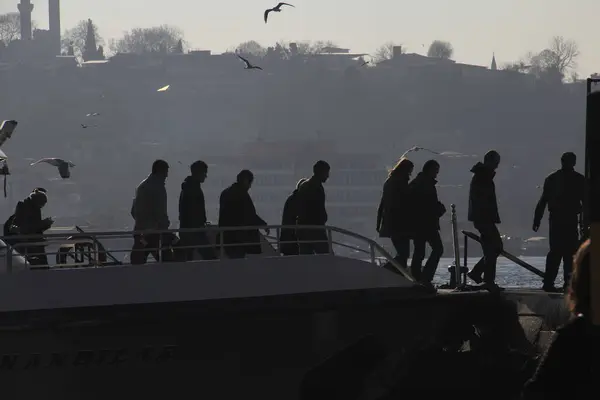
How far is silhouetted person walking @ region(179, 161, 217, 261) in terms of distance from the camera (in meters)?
11.1

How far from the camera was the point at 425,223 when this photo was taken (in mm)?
11898

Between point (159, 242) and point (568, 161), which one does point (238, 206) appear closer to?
point (159, 242)

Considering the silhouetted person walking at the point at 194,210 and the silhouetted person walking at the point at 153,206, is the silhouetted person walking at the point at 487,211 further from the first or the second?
the silhouetted person walking at the point at 153,206

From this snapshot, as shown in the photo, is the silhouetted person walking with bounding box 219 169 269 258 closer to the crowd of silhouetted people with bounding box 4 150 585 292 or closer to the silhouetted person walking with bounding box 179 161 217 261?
the crowd of silhouetted people with bounding box 4 150 585 292

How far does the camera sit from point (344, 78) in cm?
17825

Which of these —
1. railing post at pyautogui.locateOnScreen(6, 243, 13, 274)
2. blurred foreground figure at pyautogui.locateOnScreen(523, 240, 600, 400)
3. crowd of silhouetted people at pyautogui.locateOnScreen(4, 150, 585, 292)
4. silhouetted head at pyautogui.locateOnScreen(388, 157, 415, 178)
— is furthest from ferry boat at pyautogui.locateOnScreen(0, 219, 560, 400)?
blurred foreground figure at pyautogui.locateOnScreen(523, 240, 600, 400)

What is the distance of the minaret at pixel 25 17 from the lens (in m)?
175

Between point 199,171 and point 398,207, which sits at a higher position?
point 199,171

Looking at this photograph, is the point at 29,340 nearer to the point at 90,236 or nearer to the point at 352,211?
the point at 90,236

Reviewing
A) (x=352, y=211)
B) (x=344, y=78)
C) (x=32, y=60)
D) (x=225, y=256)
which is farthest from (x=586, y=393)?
(x=32, y=60)

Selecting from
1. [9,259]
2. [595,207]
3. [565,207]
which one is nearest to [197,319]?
[9,259]

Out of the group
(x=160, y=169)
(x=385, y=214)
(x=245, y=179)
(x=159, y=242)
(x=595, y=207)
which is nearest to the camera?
(x=595, y=207)

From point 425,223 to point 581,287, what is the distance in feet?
20.3

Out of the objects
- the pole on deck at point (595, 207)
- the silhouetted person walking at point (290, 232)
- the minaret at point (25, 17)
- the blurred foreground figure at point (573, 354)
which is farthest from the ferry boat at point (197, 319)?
the minaret at point (25, 17)
